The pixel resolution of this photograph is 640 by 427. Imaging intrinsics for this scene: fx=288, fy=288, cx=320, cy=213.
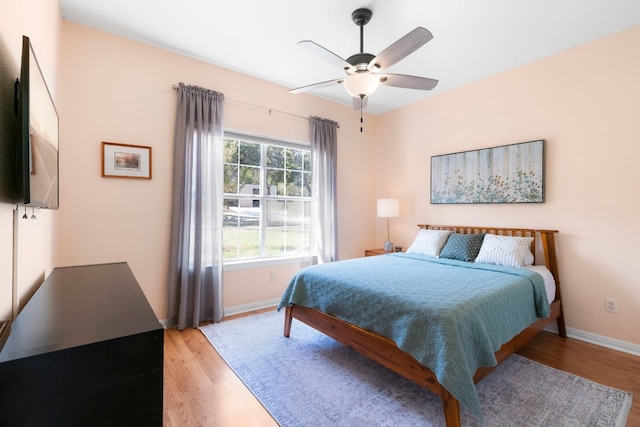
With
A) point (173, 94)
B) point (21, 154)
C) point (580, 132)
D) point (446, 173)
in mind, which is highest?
point (173, 94)

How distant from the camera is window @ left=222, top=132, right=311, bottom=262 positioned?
3.50m

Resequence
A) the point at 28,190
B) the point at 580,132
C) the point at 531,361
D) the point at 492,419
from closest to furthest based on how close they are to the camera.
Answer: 1. the point at 28,190
2. the point at 492,419
3. the point at 531,361
4. the point at 580,132

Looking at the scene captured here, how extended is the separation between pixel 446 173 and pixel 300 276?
8.00 ft

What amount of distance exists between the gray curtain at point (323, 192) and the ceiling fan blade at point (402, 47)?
194cm

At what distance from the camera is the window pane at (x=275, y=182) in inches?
149

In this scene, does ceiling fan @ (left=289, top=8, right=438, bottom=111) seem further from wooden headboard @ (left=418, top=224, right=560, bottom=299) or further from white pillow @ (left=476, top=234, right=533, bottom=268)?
wooden headboard @ (left=418, top=224, right=560, bottom=299)

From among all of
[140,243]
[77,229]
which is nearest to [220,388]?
[140,243]

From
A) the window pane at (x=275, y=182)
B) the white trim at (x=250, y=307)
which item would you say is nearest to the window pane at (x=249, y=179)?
the window pane at (x=275, y=182)

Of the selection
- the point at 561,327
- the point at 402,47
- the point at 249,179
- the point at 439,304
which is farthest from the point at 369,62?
the point at 561,327

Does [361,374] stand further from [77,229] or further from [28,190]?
[77,229]

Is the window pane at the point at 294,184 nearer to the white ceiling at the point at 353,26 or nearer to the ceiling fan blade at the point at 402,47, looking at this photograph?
the white ceiling at the point at 353,26

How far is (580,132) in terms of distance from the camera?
280 cm

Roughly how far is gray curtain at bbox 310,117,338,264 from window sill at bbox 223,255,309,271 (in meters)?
0.17

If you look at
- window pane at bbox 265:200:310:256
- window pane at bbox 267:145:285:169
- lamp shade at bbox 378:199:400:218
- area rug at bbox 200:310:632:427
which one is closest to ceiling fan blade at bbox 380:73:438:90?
window pane at bbox 267:145:285:169
